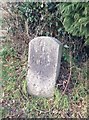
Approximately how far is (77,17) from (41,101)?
1.23m

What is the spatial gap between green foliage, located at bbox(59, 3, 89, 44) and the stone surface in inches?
12.0

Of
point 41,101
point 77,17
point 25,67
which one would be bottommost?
point 41,101

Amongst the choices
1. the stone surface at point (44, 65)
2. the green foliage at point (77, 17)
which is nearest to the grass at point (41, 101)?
the stone surface at point (44, 65)

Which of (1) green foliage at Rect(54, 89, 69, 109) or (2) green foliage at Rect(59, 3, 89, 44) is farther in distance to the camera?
(1) green foliage at Rect(54, 89, 69, 109)

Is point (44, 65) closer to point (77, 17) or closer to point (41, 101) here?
point (41, 101)

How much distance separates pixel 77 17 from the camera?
3750mm

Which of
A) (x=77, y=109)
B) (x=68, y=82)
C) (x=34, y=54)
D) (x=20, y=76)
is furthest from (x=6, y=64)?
(x=77, y=109)

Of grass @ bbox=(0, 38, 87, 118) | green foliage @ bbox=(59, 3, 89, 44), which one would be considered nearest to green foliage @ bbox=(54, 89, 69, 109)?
grass @ bbox=(0, 38, 87, 118)

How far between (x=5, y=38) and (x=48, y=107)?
1688 millimetres

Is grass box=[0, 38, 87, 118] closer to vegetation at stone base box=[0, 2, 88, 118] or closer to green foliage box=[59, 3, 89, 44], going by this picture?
vegetation at stone base box=[0, 2, 88, 118]

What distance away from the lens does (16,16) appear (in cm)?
494

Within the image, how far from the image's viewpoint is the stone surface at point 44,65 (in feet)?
12.9

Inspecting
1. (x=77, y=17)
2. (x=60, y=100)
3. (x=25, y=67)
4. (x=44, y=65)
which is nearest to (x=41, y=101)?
(x=60, y=100)

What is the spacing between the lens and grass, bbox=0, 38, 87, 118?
152 inches
